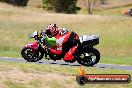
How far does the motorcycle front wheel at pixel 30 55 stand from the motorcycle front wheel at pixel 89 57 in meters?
1.91

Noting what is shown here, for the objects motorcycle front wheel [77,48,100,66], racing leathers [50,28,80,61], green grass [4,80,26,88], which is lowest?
green grass [4,80,26,88]

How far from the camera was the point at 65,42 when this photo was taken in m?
19.6

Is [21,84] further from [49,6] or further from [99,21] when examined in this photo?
[49,6]

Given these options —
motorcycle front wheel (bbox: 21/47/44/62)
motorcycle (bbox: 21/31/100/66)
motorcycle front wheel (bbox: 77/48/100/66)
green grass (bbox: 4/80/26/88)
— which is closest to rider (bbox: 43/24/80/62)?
motorcycle (bbox: 21/31/100/66)

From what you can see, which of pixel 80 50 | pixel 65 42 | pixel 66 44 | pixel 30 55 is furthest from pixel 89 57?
pixel 30 55

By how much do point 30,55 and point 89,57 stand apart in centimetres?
281

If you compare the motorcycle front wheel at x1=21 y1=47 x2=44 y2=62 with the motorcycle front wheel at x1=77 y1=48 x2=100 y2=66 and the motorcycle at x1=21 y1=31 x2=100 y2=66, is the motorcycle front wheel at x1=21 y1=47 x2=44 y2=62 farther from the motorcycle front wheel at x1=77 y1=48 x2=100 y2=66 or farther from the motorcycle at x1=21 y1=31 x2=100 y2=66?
the motorcycle front wheel at x1=77 y1=48 x2=100 y2=66

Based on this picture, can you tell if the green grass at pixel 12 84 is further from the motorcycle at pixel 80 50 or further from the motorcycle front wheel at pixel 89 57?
the motorcycle front wheel at pixel 89 57

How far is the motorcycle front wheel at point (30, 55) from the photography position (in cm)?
2009

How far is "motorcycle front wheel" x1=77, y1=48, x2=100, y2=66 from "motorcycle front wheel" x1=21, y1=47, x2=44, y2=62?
6.25 ft

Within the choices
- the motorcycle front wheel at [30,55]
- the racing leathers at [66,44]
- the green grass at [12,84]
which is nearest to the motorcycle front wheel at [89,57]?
the racing leathers at [66,44]

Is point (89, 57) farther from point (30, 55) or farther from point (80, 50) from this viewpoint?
point (30, 55)

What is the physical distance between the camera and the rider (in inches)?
769

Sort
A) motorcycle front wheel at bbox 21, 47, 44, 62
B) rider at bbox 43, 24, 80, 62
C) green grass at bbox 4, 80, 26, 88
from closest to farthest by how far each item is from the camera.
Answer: green grass at bbox 4, 80, 26, 88 < rider at bbox 43, 24, 80, 62 < motorcycle front wheel at bbox 21, 47, 44, 62
